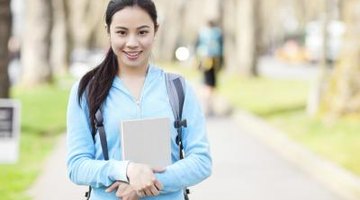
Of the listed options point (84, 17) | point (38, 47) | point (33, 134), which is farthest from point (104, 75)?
point (84, 17)

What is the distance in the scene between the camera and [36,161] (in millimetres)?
11109

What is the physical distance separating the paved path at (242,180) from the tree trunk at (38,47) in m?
13.5

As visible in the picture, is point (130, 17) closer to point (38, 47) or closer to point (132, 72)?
point (132, 72)

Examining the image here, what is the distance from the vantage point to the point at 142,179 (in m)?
3.00

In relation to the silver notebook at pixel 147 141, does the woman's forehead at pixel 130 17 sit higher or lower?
higher

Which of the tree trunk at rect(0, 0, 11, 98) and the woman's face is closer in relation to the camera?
the woman's face

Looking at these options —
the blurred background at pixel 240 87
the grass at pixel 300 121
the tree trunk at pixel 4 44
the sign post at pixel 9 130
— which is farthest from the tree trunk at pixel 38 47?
the sign post at pixel 9 130

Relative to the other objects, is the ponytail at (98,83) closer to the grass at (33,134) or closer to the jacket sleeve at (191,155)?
the jacket sleeve at (191,155)

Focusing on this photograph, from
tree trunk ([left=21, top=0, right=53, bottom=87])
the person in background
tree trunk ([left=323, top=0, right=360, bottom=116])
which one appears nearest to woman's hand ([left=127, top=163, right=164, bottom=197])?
tree trunk ([left=323, top=0, right=360, bottom=116])

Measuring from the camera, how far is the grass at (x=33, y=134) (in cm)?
908

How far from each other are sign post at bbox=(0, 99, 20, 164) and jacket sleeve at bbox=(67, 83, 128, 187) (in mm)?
6415

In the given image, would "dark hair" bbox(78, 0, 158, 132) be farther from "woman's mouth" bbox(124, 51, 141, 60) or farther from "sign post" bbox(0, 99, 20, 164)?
"sign post" bbox(0, 99, 20, 164)

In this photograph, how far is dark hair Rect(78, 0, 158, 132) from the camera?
124 inches

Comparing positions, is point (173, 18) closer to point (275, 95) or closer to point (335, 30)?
point (335, 30)
